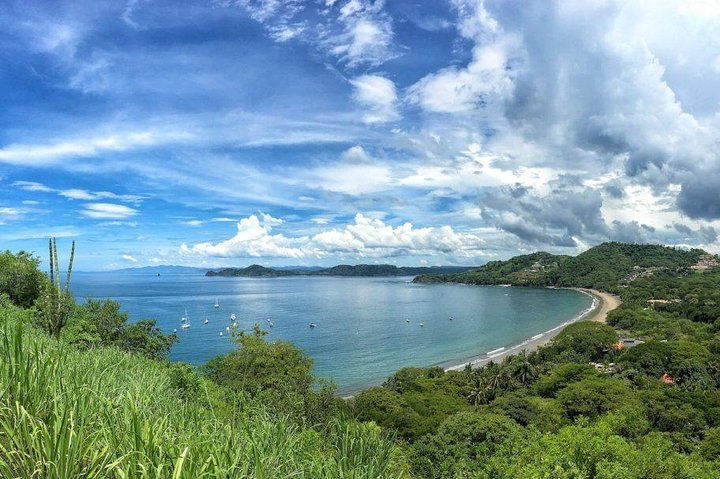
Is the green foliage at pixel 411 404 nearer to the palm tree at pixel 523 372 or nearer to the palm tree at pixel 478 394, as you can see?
the palm tree at pixel 478 394

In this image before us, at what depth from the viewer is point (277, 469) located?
4.04m

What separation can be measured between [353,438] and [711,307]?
343ft

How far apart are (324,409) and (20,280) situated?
21.2m

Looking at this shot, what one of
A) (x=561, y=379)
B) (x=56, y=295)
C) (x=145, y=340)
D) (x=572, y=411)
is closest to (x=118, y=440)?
(x=56, y=295)

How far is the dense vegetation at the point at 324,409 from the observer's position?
376cm

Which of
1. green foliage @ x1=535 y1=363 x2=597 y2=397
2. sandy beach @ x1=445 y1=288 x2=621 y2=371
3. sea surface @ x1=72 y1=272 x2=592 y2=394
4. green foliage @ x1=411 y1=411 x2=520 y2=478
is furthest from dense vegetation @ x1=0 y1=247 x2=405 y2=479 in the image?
sandy beach @ x1=445 y1=288 x2=621 y2=371

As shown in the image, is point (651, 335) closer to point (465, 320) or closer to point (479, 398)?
point (465, 320)

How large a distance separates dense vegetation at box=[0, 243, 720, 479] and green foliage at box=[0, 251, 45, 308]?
12 centimetres

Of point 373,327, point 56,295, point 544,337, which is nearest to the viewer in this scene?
point 56,295

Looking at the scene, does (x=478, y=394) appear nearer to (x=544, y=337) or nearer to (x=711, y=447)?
(x=711, y=447)

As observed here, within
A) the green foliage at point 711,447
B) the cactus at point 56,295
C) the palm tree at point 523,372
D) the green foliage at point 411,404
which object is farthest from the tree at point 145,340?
the palm tree at point 523,372

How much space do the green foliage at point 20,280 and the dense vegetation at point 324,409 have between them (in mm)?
Answer: 120

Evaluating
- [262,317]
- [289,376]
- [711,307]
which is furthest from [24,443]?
[711,307]

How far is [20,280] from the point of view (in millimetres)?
30000
